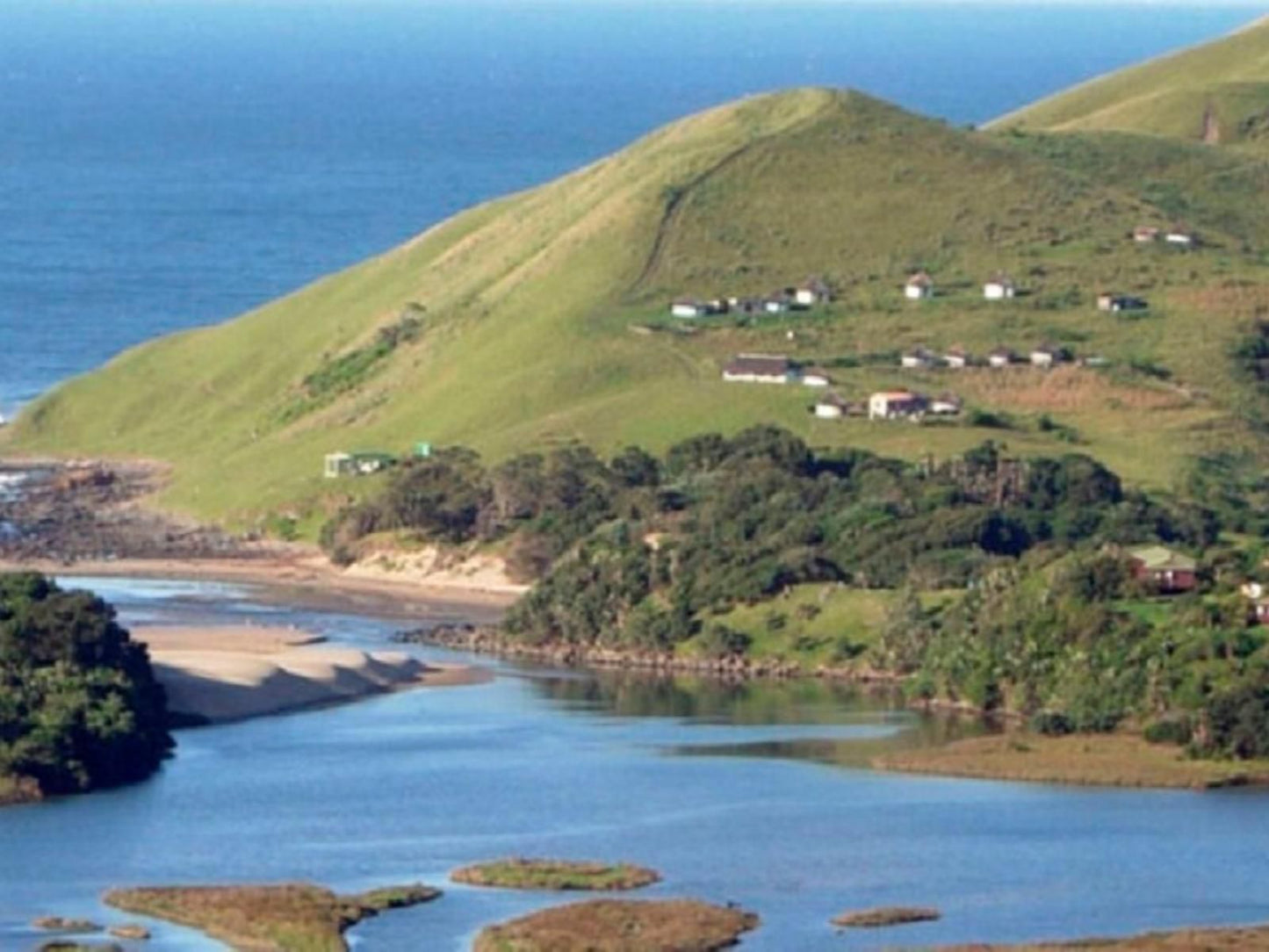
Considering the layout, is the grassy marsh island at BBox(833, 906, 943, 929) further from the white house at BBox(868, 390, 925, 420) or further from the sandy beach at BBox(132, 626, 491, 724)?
the white house at BBox(868, 390, 925, 420)

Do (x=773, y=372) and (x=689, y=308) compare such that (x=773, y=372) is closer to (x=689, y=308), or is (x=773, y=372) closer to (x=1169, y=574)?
(x=689, y=308)

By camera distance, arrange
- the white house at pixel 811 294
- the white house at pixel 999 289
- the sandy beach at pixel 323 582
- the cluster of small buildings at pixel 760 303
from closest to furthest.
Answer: the sandy beach at pixel 323 582
the cluster of small buildings at pixel 760 303
the white house at pixel 999 289
the white house at pixel 811 294

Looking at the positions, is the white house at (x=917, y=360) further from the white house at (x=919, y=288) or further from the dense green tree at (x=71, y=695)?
the dense green tree at (x=71, y=695)

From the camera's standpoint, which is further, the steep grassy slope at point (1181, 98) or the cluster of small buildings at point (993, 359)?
the steep grassy slope at point (1181, 98)

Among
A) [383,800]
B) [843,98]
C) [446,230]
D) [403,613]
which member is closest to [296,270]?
[446,230]

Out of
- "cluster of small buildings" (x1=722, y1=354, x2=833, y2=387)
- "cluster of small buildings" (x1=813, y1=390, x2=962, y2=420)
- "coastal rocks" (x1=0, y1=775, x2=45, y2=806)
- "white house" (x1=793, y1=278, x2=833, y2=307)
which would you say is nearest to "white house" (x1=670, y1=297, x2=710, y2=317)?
"white house" (x1=793, y1=278, x2=833, y2=307)

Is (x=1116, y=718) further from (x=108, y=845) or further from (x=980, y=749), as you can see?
(x=108, y=845)

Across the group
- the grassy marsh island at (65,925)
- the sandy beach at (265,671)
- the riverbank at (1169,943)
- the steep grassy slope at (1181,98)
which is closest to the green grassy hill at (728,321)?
the steep grassy slope at (1181,98)

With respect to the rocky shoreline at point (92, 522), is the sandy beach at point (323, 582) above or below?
below
